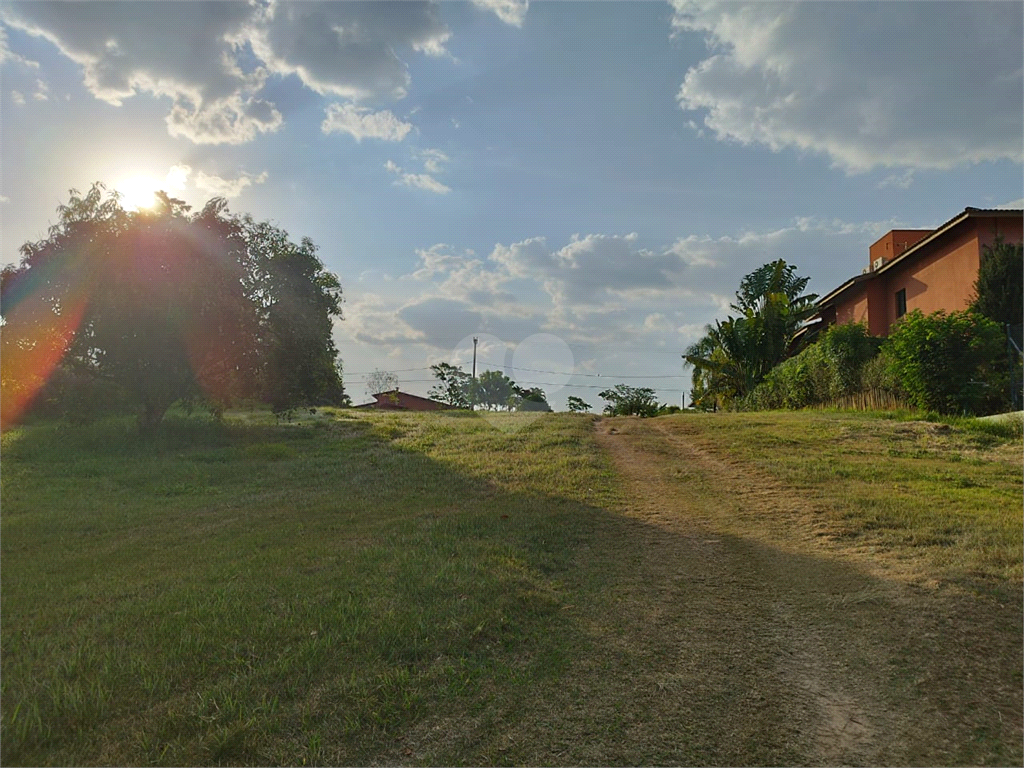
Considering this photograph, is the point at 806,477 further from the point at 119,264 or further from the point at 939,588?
the point at 119,264

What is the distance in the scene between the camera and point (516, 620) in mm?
5000

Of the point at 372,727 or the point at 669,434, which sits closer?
the point at 372,727

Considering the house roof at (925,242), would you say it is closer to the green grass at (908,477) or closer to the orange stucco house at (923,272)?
the orange stucco house at (923,272)

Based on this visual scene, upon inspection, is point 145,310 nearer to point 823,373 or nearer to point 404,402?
point 823,373

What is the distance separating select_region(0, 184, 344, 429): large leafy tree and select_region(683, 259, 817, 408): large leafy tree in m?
18.7

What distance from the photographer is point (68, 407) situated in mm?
19406

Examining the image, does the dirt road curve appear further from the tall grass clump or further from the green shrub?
the tall grass clump

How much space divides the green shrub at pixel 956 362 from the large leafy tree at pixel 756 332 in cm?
1067

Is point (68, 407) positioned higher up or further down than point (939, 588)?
higher up

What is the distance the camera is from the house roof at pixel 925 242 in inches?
789

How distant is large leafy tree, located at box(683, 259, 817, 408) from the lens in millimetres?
27156

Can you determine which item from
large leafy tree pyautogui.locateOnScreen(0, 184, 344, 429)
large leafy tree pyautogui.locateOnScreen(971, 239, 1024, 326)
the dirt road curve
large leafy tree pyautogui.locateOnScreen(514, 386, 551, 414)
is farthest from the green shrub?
large leafy tree pyautogui.locateOnScreen(514, 386, 551, 414)

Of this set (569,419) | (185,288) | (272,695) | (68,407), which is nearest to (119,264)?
(185,288)

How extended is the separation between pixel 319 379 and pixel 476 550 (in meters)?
17.7
